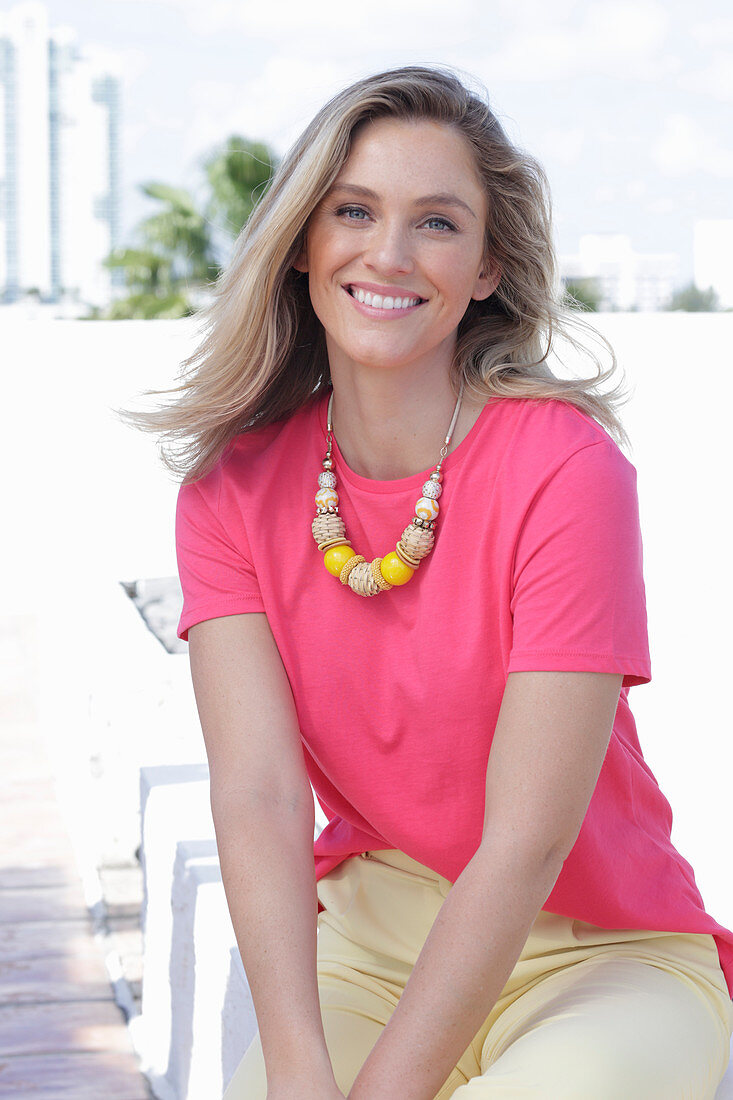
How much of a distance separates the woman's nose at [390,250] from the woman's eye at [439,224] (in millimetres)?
37

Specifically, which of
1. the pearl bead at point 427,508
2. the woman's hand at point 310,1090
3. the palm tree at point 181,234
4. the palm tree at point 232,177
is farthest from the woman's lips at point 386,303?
the palm tree at point 232,177

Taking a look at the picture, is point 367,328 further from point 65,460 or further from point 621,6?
point 621,6

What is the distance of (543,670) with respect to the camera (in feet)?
4.08

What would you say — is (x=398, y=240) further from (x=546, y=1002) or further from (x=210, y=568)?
(x=546, y=1002)

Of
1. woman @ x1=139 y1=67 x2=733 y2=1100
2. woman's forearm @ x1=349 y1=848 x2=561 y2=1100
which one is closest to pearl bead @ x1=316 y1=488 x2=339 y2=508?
woman @ x1=139 y1=67 x2=733 y2=1100

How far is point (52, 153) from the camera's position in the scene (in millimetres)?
65625

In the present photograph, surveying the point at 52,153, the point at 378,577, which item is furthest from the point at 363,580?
the point at 52,153

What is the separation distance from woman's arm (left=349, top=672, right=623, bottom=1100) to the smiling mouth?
44cm

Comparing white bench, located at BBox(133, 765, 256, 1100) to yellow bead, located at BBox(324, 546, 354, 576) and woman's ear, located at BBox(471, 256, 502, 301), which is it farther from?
woman's ear, located at BBox(471, 256, 502, 301)

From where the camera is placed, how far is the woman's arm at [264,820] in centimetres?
130

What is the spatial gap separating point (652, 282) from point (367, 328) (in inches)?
1076

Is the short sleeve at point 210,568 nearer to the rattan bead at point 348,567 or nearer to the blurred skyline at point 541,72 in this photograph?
the rattan bead at point 348,567

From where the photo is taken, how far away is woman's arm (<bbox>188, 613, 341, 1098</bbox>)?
51.3 inches

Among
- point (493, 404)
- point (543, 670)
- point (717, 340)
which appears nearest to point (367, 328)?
point (493, 404)
